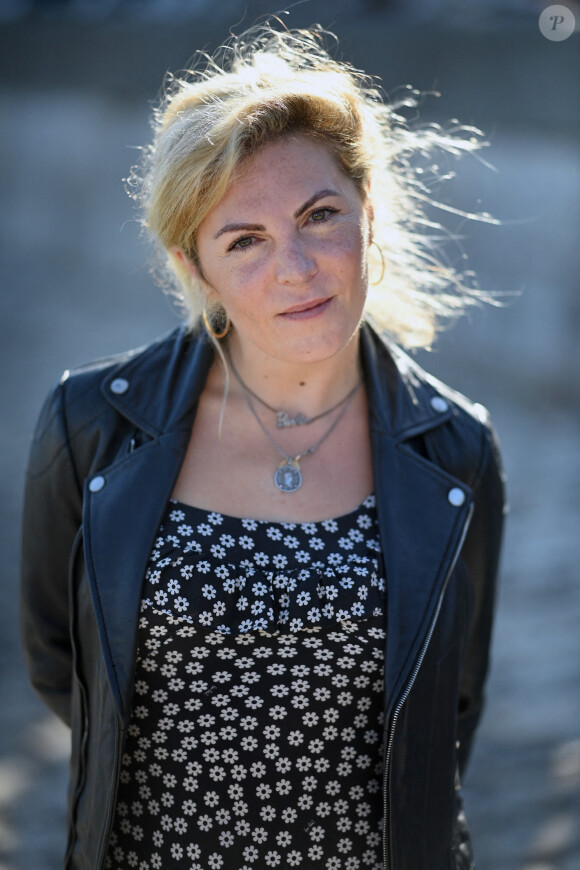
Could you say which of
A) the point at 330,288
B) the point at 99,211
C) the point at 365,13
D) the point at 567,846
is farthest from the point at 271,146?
the point at 365,13

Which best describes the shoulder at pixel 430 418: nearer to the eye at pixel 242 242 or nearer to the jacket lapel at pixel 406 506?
the jacket lapel at pixel 406 506

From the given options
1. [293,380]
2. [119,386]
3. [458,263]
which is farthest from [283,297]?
[458,263]

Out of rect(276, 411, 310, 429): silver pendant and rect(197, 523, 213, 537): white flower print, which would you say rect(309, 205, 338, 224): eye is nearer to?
rect(276, 411, 310, 429): silver pendant

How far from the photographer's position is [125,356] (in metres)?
2.31

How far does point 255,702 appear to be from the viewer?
75.1 inches

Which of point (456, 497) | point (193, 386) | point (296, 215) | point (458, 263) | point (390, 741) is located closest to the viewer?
point (390, 741)

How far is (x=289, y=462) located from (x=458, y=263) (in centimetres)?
693

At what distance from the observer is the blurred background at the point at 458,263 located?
370 centimetres

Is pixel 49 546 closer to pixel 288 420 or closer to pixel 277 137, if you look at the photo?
pixel 288 420

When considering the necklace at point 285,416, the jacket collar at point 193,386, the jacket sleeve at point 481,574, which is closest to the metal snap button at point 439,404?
the jacket collar at point 193,386

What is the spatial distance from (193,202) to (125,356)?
1.50 ft

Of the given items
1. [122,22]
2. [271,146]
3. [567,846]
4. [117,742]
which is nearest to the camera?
[117,742]

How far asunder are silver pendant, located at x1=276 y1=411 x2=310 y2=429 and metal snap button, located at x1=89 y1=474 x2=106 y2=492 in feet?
1.45

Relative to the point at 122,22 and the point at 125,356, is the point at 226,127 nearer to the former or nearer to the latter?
the point at 125,356
